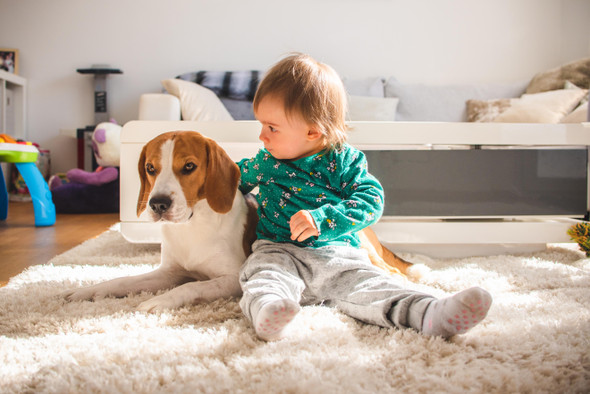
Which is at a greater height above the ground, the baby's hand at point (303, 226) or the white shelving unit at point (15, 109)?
the white shelving unit at point (15, 109)

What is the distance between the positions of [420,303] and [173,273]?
0.69 meters

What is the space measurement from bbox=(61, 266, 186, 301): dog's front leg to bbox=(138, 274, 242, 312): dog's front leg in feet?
0.48

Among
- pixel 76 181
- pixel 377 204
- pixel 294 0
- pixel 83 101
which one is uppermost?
pixel 294 0

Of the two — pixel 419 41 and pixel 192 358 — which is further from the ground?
pixel 419 41

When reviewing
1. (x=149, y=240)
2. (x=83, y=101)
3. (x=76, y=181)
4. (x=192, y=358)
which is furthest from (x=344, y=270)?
(x=83, y=101)

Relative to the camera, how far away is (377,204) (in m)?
1.07

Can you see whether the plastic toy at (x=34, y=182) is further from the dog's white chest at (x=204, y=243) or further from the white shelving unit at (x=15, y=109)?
the dog's white chest at (x=204, y=243)

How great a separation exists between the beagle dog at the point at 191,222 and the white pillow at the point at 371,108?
1930 mm

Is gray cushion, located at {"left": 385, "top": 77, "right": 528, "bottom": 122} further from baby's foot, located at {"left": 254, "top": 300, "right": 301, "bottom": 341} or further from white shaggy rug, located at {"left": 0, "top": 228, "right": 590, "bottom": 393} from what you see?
baby's foot, located at {"left": 254, "top": 300, "right": 301, "bottom": 341}

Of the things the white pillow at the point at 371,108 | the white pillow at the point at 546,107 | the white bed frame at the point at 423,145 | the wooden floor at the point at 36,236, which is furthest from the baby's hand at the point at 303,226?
the white pillow at the point at 546,107

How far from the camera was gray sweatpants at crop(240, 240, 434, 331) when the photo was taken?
862 mm

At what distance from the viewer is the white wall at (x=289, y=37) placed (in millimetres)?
3953

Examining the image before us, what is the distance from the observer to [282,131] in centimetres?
109

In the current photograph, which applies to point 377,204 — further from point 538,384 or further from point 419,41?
point 419,41
